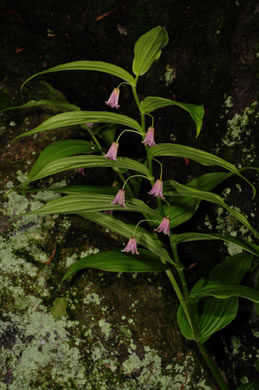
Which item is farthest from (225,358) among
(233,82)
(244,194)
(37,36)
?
(37,36)

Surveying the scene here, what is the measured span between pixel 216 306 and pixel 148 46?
1281 mm

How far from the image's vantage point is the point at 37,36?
3.34 meters

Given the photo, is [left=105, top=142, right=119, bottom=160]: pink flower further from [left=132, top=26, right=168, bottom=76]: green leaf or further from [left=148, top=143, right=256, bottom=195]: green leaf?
[left=132, top=26, right=168, bottom=76]: green leaf

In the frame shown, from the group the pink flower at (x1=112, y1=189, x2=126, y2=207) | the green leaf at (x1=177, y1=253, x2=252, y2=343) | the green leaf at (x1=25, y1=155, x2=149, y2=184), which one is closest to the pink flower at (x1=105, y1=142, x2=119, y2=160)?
the green leaf at (x1=25, y1=155, x2=149, y2=184)

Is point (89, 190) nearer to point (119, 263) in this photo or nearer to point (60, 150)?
point (60, 150)

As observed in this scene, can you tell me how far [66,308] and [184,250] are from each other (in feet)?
2.67

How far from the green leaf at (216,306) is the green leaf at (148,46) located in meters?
1.10

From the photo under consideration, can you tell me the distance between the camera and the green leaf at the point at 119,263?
2016mm

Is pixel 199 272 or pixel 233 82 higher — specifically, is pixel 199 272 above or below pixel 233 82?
below

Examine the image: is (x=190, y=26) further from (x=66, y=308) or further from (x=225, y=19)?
(x=66, y=308)

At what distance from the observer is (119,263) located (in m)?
2.03

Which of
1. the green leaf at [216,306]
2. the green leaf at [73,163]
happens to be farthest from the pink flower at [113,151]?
the green leaf at [216,306]

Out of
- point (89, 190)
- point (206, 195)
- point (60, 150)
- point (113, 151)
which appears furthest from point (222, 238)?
point (60, 150)

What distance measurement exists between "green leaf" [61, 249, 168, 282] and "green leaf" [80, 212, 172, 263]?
0.34 feet
